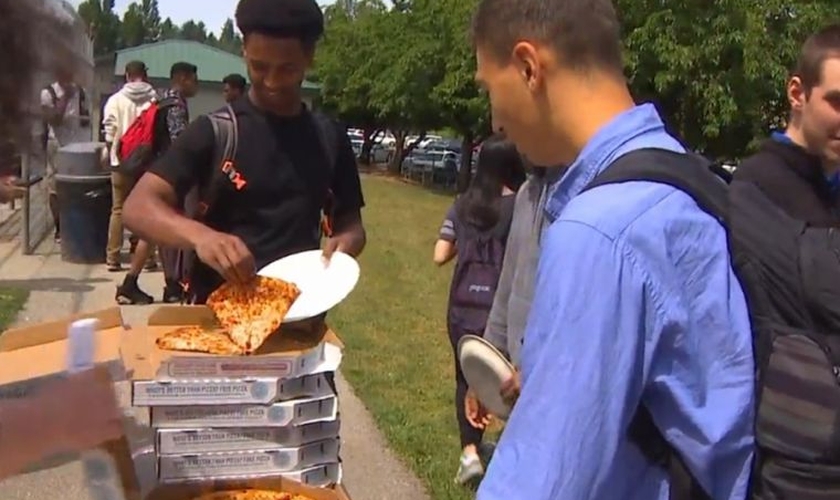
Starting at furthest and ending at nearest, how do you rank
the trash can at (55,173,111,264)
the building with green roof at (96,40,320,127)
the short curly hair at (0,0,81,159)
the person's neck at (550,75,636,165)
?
the building with green roof at (96,40,320,127)
the trash can at (55,173,111,264)
the person's neck at (550,75,636,165)
the short curly hair at (0,0,81,159)

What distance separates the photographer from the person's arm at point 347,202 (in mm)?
3701

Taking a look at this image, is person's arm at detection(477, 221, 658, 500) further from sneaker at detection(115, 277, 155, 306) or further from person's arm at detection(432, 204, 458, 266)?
sneaker at detection(115, 277, 155, 306)

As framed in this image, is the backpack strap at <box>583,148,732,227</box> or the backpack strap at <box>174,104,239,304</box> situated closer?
the backpack strap at <box>583,148,732,227</box>

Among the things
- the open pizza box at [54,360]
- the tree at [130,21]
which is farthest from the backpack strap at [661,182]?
the tree at [130,21]

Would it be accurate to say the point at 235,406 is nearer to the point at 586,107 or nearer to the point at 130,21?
the point at 586,107

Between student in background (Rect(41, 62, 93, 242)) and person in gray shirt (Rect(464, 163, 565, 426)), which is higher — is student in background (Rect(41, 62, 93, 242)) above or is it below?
above

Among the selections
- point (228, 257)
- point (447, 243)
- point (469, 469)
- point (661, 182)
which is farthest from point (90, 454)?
point (447, 243)

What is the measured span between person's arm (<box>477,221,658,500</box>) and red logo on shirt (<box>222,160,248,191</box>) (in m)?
1.74

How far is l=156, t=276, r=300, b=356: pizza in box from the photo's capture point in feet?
9.50

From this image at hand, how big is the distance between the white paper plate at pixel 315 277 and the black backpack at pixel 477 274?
7.64 ft

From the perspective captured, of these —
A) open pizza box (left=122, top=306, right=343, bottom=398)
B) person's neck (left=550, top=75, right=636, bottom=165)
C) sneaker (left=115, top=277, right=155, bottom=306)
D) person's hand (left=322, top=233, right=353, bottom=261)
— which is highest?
person's neck (left=550, top=75, right=636, bottom=165)

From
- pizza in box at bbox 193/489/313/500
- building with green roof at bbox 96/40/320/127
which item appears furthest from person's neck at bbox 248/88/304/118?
building with green roof at bbox 96/40/320/127

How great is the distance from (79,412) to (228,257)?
0.99 metres

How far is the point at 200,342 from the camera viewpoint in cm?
291
